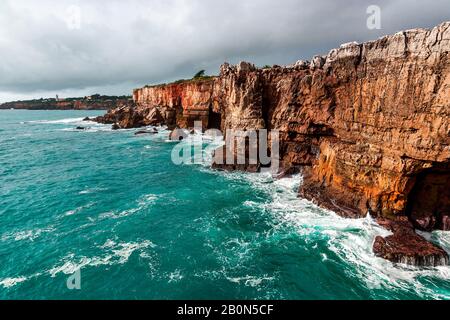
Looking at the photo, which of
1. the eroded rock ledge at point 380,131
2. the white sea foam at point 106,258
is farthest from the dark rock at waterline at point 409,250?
the white sea foam at point 106,258

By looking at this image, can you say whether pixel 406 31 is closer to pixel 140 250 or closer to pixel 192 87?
pixel 140 250

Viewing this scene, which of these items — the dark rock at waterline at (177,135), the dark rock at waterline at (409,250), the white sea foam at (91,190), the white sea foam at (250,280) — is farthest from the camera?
the dark rock at waterline at (177,135)

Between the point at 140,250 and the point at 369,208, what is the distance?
79.4 ft

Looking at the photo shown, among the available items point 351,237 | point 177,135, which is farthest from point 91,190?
point 177,135

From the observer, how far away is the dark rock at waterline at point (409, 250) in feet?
67.7

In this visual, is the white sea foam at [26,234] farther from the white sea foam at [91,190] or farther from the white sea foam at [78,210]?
the white sea foam at [91,190]

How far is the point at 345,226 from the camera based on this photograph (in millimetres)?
26688

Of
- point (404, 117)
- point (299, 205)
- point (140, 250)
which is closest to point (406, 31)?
point (404, 117)

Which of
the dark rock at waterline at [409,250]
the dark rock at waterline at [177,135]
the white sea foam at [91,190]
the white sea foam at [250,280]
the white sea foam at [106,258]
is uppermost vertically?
the dark rock at waterline at [177,135]

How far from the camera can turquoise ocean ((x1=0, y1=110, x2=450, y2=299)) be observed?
18812 mm

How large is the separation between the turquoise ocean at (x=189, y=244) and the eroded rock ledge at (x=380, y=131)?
226 cm

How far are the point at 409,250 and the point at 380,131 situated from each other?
12.0m

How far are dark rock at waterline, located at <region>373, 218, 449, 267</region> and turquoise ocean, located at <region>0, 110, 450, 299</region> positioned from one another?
2.48 feet

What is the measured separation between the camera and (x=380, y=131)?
26.9m
